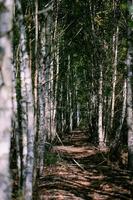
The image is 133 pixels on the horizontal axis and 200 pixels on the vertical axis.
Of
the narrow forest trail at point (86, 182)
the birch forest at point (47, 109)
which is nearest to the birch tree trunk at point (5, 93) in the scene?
the birch forest at point (47, 109)

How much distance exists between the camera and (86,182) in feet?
46.3

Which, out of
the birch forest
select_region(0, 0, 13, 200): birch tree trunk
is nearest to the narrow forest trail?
the birch forest

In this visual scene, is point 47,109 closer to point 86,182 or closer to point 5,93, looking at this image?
point 86,182

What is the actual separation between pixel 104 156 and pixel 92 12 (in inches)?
344

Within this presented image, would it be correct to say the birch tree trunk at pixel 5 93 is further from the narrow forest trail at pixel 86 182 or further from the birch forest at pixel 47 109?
the narrow forest trail at pixel 86 182

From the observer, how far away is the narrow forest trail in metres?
12.1

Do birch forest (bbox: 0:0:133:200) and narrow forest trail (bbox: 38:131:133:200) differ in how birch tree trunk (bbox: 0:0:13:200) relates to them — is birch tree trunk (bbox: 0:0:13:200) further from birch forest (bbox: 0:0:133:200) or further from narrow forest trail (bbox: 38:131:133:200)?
narrow forest trail (bbox: 38:131:133:200)

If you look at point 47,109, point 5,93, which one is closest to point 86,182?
point 47,109

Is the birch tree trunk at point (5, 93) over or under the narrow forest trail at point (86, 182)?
over

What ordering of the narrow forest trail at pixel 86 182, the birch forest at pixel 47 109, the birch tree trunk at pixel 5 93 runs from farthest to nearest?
1. the narrow forest trail at pixel 86 182
2. the birch forest at pixel 47 109
3. the birch tree trunk at pixel 5 93

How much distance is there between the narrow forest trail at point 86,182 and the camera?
12.1m

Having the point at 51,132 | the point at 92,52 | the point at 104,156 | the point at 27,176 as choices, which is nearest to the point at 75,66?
the point at 92,52

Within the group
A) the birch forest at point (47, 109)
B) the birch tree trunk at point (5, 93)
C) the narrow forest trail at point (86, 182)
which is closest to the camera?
the birch tree trunk at point (5, 93)

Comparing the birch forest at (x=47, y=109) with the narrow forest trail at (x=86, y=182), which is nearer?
the birch forest at (x=47, y=109)
